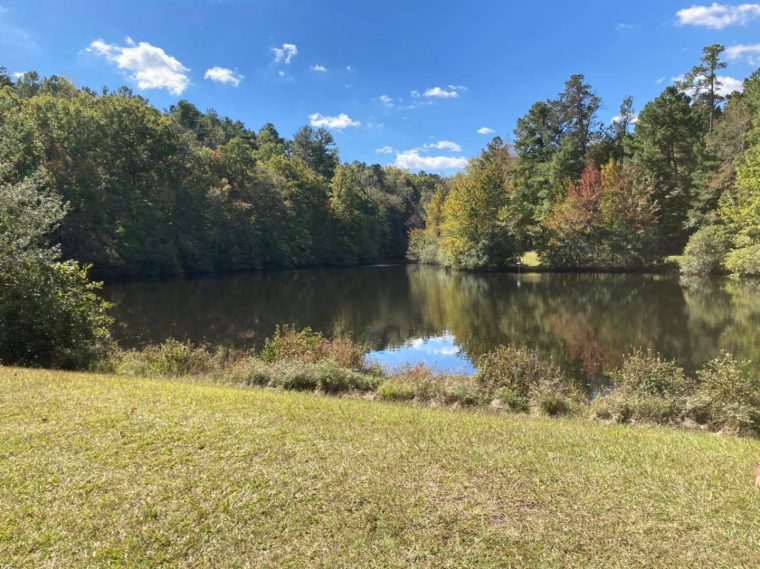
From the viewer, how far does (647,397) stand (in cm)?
984

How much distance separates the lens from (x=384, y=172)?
106 metres

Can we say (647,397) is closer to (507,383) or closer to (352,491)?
(507,383)

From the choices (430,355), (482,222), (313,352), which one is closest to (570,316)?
(430,355)

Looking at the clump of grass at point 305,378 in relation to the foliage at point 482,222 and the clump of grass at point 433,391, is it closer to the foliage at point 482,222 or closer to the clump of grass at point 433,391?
the clump of grass at point 433,391

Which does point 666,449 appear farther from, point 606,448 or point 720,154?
point 720,154

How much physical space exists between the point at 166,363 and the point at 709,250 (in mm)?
44203

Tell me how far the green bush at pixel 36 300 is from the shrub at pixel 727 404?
46.0ft

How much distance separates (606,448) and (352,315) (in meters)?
20.6

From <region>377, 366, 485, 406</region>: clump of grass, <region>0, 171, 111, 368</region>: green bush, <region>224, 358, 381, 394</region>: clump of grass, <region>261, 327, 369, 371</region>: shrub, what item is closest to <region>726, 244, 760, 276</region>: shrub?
<region>377, 366, 485, 406</region>: clump of grass

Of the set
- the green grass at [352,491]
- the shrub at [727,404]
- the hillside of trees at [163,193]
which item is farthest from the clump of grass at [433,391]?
the hillside of trees at [163,193]

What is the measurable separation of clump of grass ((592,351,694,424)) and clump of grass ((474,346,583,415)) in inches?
30.2

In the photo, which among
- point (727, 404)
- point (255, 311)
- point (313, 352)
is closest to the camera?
point (727, 404)

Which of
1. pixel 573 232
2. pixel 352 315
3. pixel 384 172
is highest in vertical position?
pixel 384 172

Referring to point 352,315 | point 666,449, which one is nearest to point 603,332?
point 352,315
